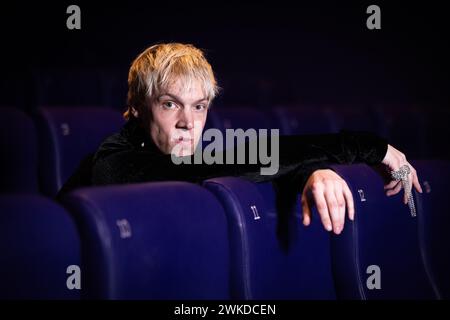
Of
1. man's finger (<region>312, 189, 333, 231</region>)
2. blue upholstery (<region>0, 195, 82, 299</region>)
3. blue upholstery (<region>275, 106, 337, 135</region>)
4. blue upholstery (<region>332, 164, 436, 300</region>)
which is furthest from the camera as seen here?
blue upholstery (<region>275, 106, 337, 135</region>)

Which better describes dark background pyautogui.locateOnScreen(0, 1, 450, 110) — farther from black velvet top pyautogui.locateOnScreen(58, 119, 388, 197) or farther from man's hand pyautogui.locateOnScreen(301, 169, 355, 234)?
man's hand pyautogui.locateOnScreen(301, 169, 355, 234)

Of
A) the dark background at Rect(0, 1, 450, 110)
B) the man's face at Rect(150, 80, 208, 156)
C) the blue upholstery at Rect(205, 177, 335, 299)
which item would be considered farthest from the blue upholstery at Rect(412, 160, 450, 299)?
the dark background at Rect(0, 1, 450, 110)

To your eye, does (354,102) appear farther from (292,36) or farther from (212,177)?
(212,177)

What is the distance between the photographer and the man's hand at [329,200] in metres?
0.43

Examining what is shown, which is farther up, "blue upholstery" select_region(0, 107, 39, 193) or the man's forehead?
the man's forehead

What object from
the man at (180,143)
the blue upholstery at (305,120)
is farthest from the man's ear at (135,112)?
the blue upholstery at (305,120)

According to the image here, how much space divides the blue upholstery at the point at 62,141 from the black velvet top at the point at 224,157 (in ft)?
0.64

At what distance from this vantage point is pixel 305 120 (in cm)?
125

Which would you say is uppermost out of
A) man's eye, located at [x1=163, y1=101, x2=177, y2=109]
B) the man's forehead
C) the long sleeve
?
the man's forehead

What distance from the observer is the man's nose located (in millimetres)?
563

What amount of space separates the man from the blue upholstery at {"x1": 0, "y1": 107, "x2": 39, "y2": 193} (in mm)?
177

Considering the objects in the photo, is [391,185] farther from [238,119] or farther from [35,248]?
[238,119]

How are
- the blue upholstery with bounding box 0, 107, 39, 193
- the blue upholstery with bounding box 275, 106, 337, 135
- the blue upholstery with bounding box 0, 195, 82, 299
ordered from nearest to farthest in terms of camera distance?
the blue upholstery with bounding box 0, 195, 82, 299 → the blue upholstery with bounding box 0, 107, 39, 193 → the blue upholstery with bounding box 275, 106, 337, 135

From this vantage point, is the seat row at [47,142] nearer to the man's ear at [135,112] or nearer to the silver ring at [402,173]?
the man's ear at [135,112]
